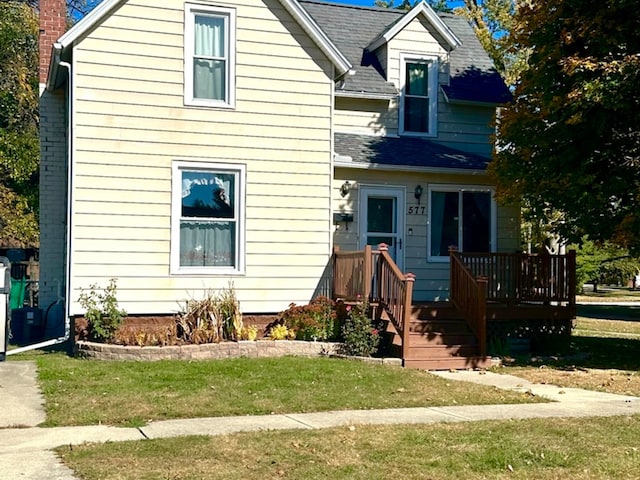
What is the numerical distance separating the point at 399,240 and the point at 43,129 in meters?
7.89

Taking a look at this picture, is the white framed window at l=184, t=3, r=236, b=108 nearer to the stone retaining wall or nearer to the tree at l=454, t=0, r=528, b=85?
the stone retaining wall

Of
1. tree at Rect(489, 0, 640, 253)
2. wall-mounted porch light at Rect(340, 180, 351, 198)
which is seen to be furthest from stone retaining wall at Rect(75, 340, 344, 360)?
tree at Rect(489, 0, 640, 253)

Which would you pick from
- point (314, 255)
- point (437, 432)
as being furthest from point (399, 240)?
point (437, 432)

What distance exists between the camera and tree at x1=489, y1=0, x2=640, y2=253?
12.6 metres

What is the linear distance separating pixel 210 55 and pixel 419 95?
5577 millimetres

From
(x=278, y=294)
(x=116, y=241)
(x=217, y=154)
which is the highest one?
(x=217, y=154)

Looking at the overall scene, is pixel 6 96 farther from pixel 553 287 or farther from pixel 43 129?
pixel 553 287

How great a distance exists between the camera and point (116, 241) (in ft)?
44.7

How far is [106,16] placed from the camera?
13.6 meters

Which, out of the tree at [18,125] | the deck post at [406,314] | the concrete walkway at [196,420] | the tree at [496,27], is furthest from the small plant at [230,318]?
the tree at [496,27]

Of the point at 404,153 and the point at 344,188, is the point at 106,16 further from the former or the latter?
the point at 404,153

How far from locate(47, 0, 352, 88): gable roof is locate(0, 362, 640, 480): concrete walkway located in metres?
5.61

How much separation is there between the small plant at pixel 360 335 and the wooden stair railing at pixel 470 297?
180 cm

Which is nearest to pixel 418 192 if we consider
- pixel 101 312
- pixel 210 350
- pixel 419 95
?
pixel 419 95
